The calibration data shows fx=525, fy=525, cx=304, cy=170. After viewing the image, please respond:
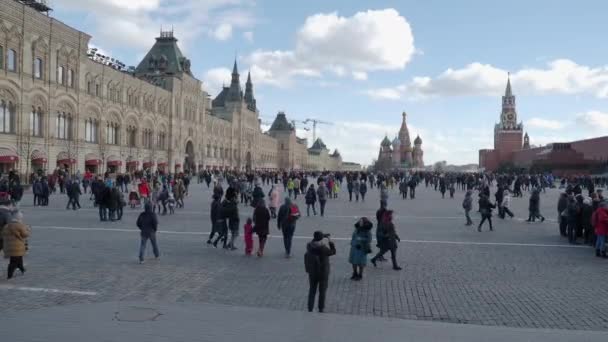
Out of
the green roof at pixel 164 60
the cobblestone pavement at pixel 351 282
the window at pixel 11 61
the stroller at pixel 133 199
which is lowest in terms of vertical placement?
the cobblestone pavement at pixel 351 282

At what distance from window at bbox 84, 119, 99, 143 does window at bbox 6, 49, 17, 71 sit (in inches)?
402

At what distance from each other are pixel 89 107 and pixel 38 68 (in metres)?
7.85

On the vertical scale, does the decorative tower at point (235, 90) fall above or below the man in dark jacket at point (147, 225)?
above

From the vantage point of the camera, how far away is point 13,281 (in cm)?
945

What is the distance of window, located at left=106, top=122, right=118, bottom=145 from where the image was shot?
5149cm

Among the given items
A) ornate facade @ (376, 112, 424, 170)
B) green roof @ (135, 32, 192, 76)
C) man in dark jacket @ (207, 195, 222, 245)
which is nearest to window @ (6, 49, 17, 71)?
man in dark jacket @ (207, 195, 222, 245)

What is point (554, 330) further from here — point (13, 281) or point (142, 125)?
point (142, 125)

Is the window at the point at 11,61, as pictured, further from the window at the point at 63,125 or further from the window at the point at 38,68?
the window at the point at 63,125

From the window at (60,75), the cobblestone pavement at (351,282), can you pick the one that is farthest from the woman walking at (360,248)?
the window at (60,75)

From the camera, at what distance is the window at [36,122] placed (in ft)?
130

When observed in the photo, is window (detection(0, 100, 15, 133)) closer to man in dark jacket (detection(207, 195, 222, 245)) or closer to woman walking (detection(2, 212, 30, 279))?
man in dark jacket (detection(207, 195, 222, 245))

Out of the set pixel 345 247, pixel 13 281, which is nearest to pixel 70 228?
pixel 13 281

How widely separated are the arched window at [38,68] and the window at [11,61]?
7.53 ft

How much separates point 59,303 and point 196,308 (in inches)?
87.1
